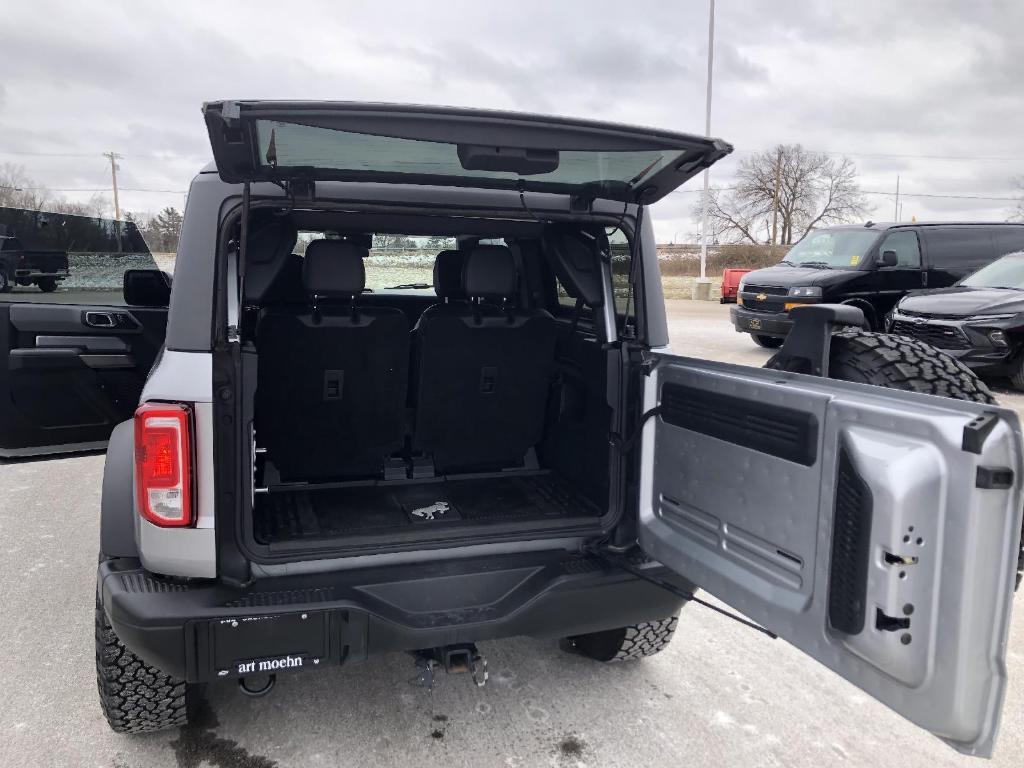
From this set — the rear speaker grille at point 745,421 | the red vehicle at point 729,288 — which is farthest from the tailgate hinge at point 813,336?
the red vehicle at point 729,288

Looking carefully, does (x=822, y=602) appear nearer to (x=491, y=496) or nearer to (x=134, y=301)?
(x=491, y=496)

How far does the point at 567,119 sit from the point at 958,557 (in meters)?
1.40

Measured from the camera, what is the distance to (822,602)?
193 cm

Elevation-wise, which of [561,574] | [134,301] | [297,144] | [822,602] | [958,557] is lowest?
[561,574]

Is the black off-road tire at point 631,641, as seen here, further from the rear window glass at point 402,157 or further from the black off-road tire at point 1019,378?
the black off-road tire at point 1019,378

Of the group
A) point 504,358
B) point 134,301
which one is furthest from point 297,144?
point 134,301

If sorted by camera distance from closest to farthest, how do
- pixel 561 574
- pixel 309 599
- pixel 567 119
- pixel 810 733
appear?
1. pixel 567 119
2. pixel 309 599
3. pixel 561 574
4. pixel 810 733

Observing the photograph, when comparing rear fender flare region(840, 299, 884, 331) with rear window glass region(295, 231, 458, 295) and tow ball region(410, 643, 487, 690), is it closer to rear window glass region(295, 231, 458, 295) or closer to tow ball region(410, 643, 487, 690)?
rear window glass region(295, 231, 458, 295)

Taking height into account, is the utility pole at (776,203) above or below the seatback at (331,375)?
above

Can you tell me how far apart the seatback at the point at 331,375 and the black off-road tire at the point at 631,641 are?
3.94ft

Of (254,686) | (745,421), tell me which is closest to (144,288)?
(254,686)

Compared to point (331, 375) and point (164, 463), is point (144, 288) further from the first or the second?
point (164, 463)

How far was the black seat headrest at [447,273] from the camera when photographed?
3773 millimetres

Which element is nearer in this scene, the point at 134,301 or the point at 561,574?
the point at 561,574
